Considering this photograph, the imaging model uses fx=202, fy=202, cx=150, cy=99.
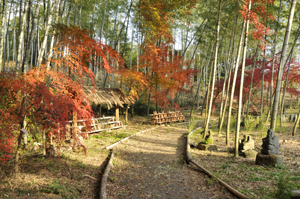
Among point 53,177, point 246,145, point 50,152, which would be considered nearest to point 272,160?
point 246,145

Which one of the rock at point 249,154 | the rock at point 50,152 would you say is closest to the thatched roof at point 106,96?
the rock at point 50,152

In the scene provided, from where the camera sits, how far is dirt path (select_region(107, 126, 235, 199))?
13.2 feet

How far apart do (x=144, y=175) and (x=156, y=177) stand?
0.32 meters

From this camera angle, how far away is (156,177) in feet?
16.0

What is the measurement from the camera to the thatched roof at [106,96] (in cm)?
901

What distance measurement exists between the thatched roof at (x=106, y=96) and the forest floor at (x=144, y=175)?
280cm

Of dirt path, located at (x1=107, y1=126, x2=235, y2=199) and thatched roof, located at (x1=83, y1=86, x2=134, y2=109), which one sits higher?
thatched roof, located at (x1=83, y1=86, x2=134, y2=109)

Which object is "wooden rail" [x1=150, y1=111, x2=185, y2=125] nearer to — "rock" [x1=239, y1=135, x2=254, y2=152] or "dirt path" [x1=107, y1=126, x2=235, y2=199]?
"dirt path" [x1=107, y1=126, x2=235, y2=199]

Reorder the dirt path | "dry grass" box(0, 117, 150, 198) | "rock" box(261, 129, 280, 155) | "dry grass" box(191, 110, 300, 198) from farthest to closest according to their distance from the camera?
"rock" box(261, 129, 280, 155) < the dirt path < "dry grass" box(191, 110, 300, 198) < "dry grass" box(0, 117, 150, 198)

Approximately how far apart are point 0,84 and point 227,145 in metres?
6.96

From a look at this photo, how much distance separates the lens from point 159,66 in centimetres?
1220

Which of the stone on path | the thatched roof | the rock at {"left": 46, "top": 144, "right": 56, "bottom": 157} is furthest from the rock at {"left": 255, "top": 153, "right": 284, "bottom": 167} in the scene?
the thatched roof

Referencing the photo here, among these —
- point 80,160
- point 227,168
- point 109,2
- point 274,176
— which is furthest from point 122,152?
point 109,2

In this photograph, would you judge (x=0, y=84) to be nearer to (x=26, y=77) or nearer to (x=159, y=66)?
(x=26, y=77)
